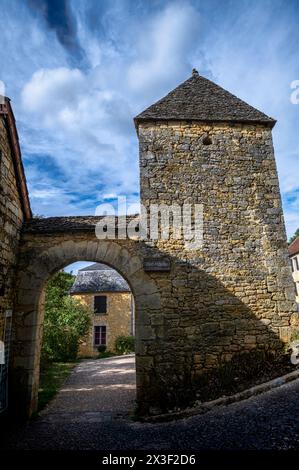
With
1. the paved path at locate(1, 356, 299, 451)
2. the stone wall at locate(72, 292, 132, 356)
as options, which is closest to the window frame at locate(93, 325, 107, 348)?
the stone wall at locate(72, 292, 132, 356)

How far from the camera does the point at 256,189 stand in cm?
670

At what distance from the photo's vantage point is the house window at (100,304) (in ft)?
64.9

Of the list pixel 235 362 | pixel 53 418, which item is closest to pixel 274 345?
pixel 235 362

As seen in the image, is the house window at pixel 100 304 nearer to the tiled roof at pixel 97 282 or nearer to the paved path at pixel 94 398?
the tiled roof at pixel 97 282

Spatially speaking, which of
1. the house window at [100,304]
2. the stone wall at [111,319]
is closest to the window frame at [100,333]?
the stone wall at [111,319]

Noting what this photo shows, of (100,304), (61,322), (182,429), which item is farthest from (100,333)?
(182,429)

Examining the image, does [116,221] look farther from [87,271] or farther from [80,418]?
[87,271]

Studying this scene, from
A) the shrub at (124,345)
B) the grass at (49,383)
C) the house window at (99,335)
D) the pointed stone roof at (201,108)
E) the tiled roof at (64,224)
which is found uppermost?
the pointed stone roof at (201,108)

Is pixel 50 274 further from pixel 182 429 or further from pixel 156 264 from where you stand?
pixel 182 429

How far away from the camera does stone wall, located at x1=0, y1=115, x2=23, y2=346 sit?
524 cm

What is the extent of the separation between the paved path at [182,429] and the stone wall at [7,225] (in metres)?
1.85

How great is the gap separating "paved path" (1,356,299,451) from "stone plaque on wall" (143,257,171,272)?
2.61 m

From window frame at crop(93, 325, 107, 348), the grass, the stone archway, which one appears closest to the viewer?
the stone archway

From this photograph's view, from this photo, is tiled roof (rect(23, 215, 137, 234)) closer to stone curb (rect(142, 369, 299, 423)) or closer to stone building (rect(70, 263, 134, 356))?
stone curb (rect(142, 369, 299, 423))
